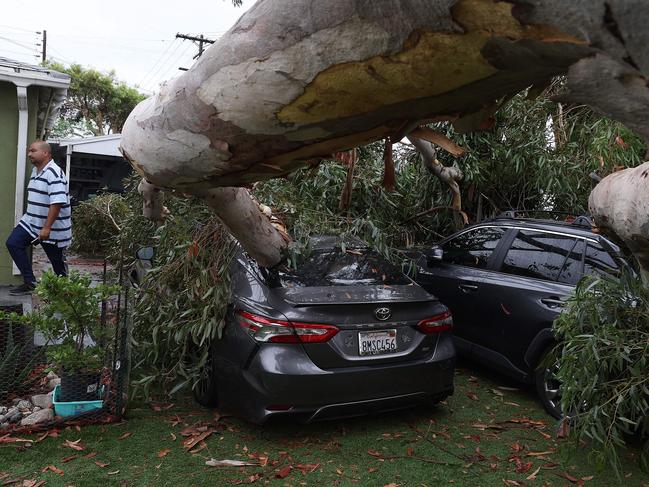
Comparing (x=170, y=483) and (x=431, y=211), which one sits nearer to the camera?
(x=170, y=483)

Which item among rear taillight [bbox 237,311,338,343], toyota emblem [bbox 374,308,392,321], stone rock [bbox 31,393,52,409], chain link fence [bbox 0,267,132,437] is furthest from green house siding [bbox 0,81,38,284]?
toyota emblem [bbox 374,308,392,321]

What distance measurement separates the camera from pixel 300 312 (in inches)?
151

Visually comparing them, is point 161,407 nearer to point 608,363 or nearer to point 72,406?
point 72,406

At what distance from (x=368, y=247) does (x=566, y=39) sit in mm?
4019

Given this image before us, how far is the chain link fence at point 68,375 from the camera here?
13.3 ft

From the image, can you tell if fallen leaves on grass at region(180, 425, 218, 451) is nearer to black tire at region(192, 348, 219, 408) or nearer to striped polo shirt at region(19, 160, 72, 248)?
black tire at region(192, 348, 219, 408)

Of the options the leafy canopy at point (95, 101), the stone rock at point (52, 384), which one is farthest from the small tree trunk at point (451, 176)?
the leafy canopy at point (95, 101)

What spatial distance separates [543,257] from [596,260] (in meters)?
0.57

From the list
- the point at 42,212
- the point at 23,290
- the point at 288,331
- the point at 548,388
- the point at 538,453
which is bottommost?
the point at 538,453

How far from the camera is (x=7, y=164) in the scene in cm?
707

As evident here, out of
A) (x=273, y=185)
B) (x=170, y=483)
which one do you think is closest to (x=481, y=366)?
(x=273, y=185)

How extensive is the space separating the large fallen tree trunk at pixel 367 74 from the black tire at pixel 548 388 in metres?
3.83

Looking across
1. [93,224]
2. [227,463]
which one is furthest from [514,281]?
[93,224]

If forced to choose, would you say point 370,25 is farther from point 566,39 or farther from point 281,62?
point 566,39
